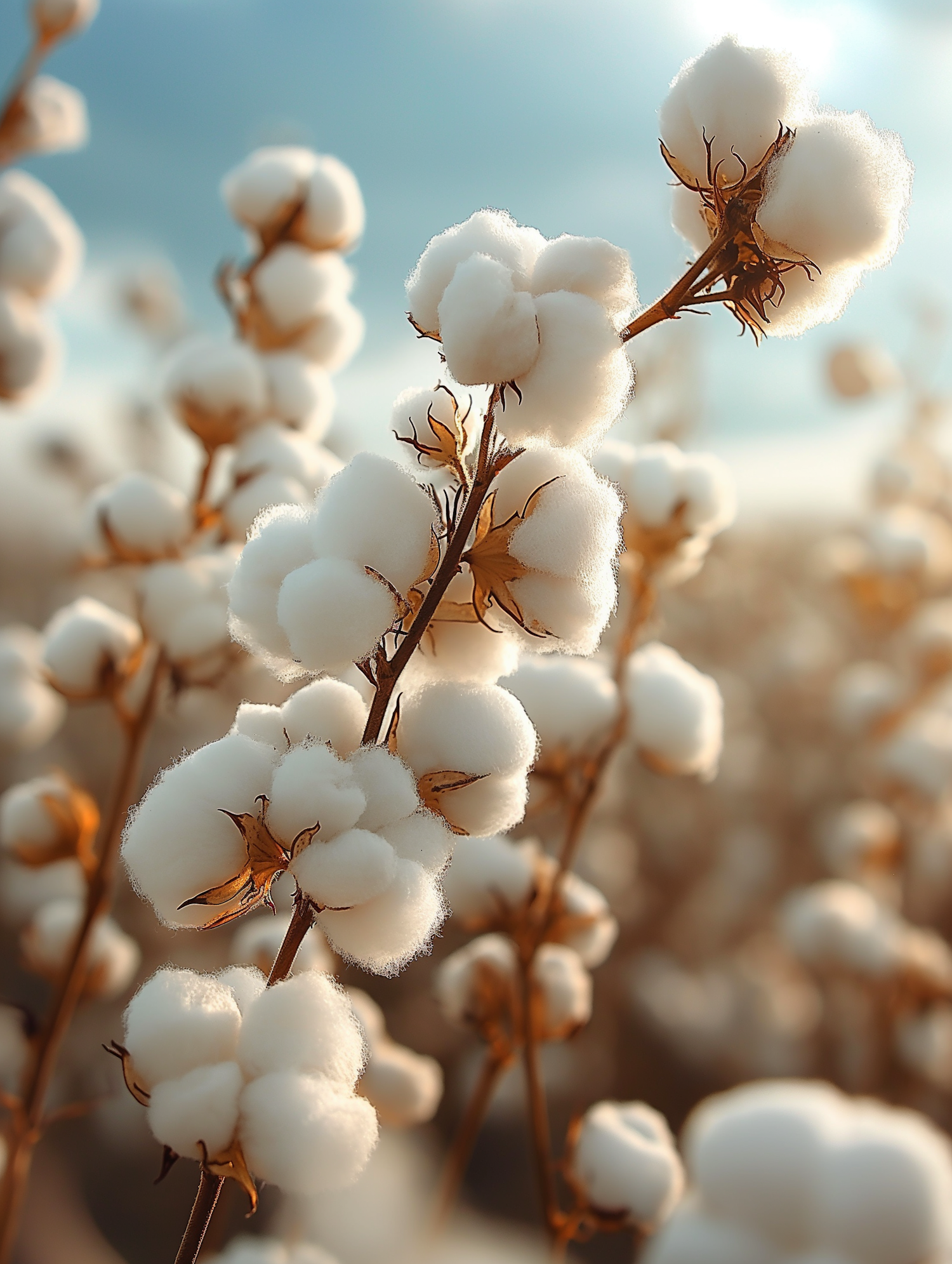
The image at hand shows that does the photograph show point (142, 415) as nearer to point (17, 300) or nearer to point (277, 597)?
point (17, 300)

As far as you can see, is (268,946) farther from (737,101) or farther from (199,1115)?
(737,101)

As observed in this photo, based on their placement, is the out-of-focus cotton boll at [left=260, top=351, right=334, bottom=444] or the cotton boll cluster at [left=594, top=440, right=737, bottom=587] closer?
the cotton boll cluster at [left=594, top=440, right=737, bottom=587]

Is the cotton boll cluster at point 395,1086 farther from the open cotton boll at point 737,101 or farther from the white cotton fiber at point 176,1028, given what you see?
the open cotton boll at point 737,101

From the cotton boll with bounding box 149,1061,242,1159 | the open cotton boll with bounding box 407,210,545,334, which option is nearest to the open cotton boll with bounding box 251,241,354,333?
the open cotton boll with bounding box 407,210,545,334

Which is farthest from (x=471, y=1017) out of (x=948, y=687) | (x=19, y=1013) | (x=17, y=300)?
(x=948, y=687)

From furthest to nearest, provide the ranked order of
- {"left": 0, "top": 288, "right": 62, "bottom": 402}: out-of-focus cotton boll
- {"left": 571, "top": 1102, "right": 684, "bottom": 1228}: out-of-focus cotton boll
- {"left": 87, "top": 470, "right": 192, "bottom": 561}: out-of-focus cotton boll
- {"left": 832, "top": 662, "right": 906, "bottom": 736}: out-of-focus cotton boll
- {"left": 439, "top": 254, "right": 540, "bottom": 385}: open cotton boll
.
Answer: {"left": 832, "top": 662, "right": 906, "bottom": 736}: out-of-focus cotton boll, {"left": 0, "top": 288, "right": 62, "bottom": 402}: out-of-focus cotton boll, {"left": 87, "top": 470, "right": 192, "bottom": 561}: out-of-focus cotton boll, {"left": 571, "top": 1102, "right": 684, "bottom": 1228}: out-of-focus cotton boll, {"left": 439, "top": 254, "right": 540, "bottom": 385}: open cotton boll

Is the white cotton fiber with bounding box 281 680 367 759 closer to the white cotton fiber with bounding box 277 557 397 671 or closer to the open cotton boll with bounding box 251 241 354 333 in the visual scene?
the white cotton fiber with bounding box 277 557 397 671
